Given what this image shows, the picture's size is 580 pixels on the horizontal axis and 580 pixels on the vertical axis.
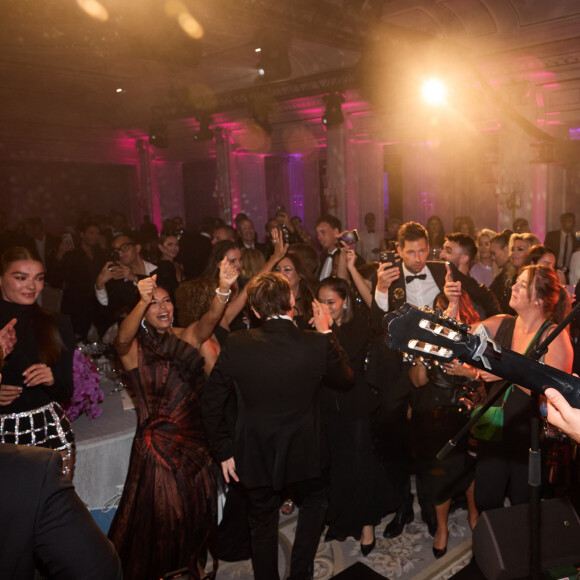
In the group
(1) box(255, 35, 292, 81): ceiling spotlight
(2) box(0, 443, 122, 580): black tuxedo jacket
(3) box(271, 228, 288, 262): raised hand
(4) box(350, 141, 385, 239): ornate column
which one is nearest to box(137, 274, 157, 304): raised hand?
(3) box(271, 228, 288, 262): raised hand

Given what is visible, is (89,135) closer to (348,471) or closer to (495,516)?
(348,471)

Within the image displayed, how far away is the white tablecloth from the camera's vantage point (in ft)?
8.86

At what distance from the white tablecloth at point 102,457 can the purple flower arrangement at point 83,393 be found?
0.20ft

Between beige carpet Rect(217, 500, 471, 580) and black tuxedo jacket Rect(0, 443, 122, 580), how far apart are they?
6.97ft

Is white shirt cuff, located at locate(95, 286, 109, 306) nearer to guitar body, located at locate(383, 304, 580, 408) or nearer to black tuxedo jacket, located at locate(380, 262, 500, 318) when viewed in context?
black tuxedo jacket, located at locate(380, 262, 500, 318)

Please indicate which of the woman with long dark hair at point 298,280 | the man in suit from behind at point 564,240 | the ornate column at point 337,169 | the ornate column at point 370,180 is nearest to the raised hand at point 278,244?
the woman with long dark hair at point 298,280

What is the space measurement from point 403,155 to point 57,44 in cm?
722

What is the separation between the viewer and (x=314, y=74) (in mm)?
9938

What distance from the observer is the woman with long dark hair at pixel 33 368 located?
245cm

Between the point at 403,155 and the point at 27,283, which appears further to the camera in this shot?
the point at 403,155

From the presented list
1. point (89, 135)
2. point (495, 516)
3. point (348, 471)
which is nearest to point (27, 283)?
point (348, 471)

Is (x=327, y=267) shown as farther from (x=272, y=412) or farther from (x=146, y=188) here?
(x=146, y=188)

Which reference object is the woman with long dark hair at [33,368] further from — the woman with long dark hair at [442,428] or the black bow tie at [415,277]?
the black bow tie at [415,277]

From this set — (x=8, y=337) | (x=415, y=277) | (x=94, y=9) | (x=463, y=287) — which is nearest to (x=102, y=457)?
(x=8, y=337)
